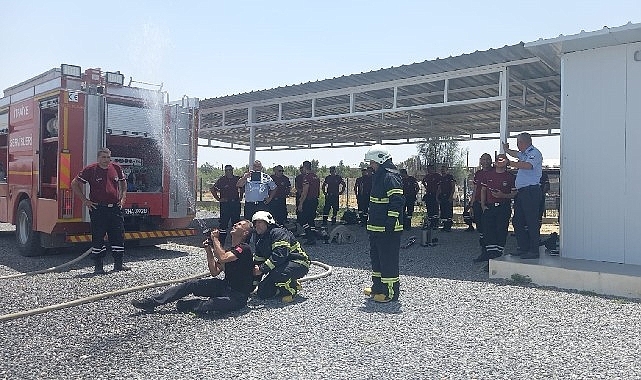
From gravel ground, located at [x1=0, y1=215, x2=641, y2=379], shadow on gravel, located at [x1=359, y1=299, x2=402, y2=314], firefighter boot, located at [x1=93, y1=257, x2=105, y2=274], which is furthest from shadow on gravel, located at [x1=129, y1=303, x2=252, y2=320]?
firefighter boot, located at [x1=93, y1=257, x2=105, y2=274]

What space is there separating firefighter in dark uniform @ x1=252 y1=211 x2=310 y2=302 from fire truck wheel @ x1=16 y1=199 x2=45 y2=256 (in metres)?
4.93

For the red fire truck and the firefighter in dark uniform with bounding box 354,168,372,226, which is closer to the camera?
the red fire truck

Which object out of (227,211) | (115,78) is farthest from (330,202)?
(115,78)

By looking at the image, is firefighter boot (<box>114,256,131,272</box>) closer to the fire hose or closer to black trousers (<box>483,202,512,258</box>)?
the fire hose

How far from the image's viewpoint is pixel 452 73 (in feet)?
30.6

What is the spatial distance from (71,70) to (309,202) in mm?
5047

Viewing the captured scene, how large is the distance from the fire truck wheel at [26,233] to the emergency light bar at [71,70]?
7.41 ft

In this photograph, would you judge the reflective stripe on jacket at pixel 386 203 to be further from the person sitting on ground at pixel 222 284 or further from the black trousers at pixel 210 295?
the black trousers at pixel 210 295

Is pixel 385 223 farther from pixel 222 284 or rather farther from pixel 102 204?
pixel 102 204

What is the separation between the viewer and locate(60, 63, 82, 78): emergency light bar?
8469mm

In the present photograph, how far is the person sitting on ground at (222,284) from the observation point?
5.41 metres

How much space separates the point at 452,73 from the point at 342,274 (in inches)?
160

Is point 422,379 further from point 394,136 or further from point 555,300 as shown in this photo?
point 394,136

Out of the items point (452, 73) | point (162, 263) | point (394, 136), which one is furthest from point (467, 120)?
point (162, 263)
